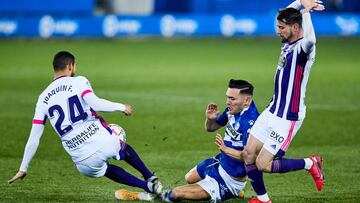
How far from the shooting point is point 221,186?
877cm

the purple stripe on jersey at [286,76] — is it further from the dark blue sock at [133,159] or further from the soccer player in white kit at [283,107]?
the dark blue sock at [133,159]

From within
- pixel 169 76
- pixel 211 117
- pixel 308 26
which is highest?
pixel 308 26

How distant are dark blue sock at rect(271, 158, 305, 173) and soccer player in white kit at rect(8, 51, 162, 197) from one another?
5.39 feet

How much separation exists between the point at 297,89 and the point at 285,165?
2.72 feet

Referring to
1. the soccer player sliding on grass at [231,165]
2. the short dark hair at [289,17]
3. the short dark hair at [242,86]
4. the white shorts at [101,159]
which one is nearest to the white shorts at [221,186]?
the soccer player sliding on grass at [231,165]

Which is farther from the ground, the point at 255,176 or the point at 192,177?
the point at 255,176

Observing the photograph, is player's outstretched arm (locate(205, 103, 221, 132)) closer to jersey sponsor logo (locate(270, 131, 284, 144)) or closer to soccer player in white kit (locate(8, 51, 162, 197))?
jersey sponsor logo (locate(270, 131, 284, 144))

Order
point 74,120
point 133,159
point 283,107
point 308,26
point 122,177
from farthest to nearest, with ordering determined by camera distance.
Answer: point 133,159
point 122,177
point 74,120
point 283,107
point 308,26

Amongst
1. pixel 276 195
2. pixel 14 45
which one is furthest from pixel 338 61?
pixel 276 195

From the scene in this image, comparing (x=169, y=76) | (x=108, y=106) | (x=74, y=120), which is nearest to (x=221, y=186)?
(x=108, y=106)

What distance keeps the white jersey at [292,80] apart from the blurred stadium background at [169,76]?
1131 millimetres

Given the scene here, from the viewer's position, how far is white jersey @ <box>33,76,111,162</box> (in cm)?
858

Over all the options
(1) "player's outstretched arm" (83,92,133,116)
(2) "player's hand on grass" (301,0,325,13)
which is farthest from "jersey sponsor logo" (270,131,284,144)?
(1) "player's outstretched arm" (83,92,133,116)

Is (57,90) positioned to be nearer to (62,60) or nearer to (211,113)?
(62,60)
